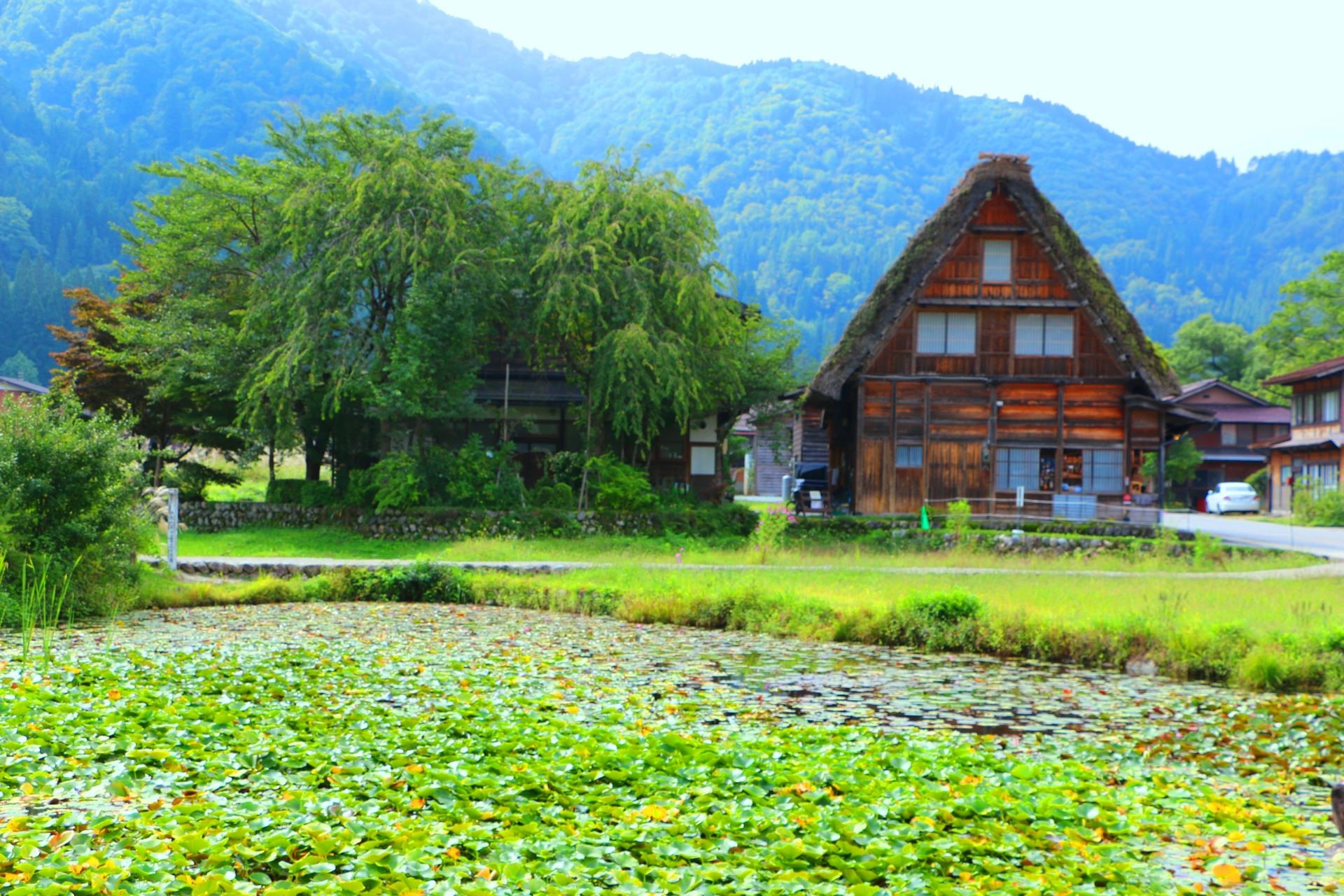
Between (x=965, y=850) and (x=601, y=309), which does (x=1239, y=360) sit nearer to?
(x=601, y=309)

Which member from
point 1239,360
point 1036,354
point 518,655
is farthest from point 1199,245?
point 518,655

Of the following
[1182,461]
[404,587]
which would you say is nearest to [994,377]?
[404,587]

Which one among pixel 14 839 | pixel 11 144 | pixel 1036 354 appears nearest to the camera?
pixel 14 839

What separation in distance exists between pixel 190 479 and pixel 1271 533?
28733 mm

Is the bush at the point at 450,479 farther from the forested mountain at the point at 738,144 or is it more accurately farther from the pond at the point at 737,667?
the forested mountain at the point at 738,144

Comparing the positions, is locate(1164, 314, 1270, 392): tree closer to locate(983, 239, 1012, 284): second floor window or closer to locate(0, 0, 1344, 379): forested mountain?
locate(0, 0, 1344, 379): forested mountain

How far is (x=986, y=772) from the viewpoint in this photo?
19.3ft

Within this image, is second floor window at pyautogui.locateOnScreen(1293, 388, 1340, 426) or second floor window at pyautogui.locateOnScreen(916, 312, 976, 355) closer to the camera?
second floor window at pyautogui.locateOnScreen(916, 312, 976, 355)

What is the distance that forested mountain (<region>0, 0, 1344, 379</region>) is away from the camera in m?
90.2

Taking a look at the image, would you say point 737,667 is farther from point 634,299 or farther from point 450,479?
point 450,479

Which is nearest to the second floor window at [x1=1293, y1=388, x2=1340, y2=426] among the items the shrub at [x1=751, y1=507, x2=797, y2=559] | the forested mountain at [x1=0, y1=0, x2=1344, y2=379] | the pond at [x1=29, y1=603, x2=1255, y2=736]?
the shrub at [x1=751, y1=507, x2=797, y2=559]

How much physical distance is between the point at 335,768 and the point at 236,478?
24.7m

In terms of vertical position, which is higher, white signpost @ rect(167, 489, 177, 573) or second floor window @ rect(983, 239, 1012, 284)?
second floor window @ rect(983, 239, 1012, 284)

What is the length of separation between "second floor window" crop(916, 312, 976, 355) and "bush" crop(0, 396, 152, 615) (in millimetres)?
17451
